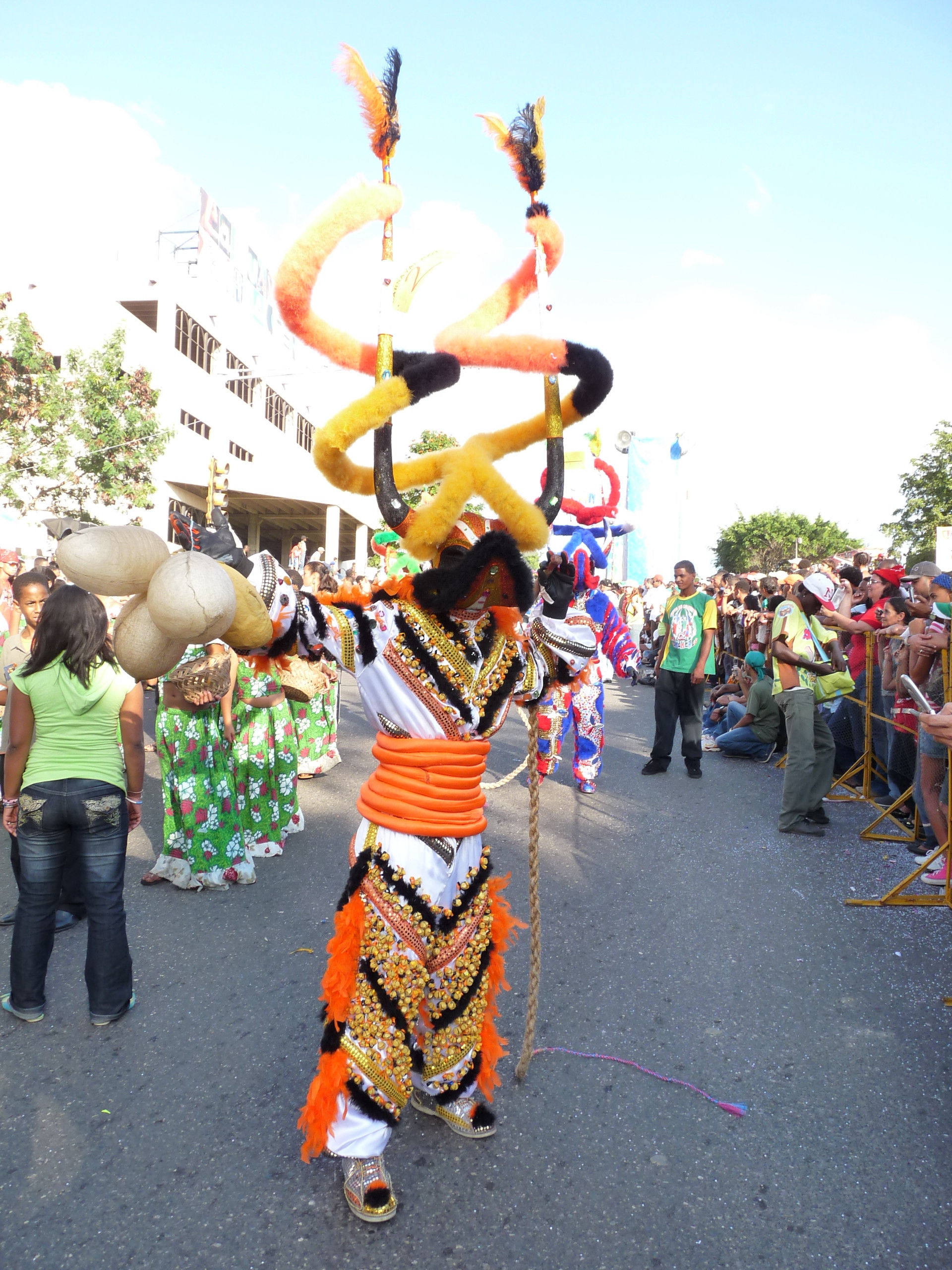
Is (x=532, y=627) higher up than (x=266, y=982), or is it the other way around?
(x=532, y=627)

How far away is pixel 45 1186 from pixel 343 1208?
34.5 inches

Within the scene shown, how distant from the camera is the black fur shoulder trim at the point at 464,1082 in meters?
2.48

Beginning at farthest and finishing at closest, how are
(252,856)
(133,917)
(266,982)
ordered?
(252,856)
(133,917)
(266,982)

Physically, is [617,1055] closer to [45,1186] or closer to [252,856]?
[45,1186]

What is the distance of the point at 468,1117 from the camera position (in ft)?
8.23

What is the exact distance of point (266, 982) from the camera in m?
3.42

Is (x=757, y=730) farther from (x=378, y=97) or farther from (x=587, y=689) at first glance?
(x=378, y=97)

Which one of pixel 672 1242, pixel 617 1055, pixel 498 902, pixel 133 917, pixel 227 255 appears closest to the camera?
pixel 672 1242

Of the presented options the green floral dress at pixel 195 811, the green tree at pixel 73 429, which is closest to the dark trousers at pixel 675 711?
the green floral dress at pixel 195 811

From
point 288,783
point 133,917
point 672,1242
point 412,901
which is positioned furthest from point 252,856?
point 672,1242

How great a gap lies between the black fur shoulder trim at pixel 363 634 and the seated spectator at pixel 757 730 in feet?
23.9

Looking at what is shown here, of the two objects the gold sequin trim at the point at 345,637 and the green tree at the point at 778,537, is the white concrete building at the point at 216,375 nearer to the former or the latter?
the gold sequin trim at the point at 345,637

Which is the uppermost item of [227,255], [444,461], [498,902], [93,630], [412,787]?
[227,255]

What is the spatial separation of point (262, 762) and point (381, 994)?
9.87 ft
